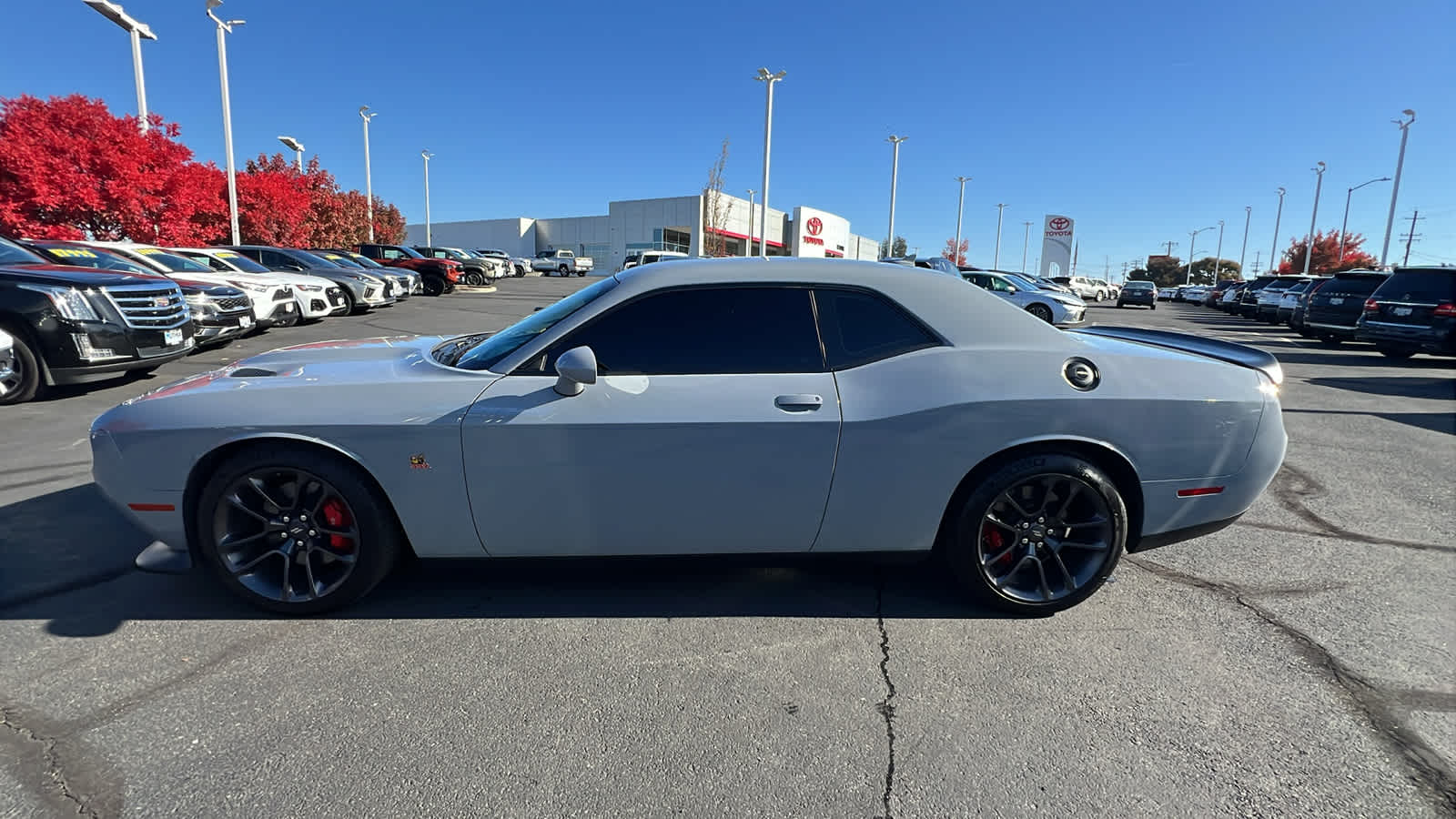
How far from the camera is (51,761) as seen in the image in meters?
2.17

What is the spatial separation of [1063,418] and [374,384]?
2.76 m

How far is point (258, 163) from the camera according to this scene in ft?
115

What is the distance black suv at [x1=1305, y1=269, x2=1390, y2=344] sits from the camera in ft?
49.2

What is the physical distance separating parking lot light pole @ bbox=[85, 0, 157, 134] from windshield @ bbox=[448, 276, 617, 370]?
25632mm

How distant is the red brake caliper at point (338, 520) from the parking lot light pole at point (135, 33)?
1020 inches

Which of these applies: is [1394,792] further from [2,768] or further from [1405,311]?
[1405,311]

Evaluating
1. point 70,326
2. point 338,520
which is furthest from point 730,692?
point 70,326

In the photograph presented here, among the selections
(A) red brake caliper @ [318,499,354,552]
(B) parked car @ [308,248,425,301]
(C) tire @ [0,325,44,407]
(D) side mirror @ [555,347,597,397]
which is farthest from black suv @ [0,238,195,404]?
(B) parked car @ [308,248,425,301]

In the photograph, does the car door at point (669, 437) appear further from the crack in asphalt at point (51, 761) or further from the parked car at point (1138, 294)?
the parked car at point (1138, 294)

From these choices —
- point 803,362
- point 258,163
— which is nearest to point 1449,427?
point 803,362

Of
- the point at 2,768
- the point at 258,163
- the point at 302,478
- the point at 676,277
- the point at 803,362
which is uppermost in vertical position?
the point at 258,163

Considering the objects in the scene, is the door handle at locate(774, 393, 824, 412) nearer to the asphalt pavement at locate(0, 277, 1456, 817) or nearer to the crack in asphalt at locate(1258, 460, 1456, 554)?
the asphalt pavement at locate(0, 277, 1456, 817)

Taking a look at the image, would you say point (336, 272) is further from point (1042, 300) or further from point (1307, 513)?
point (1307, 513)

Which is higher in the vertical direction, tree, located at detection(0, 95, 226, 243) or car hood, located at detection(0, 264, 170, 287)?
tree, located at detection(0, 95, 226, 243)
